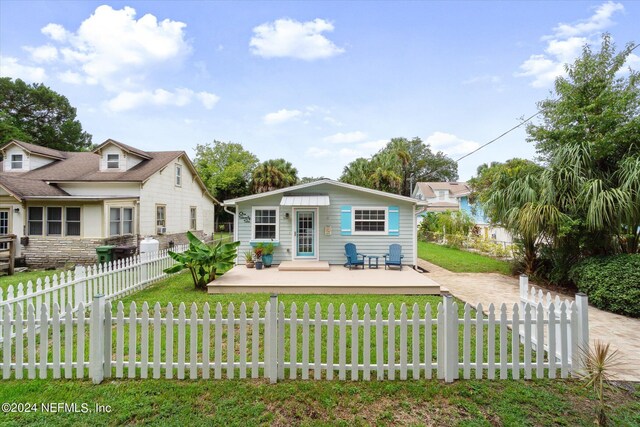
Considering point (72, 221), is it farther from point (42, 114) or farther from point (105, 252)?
point (42, 114)

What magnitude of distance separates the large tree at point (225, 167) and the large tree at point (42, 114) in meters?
16.3

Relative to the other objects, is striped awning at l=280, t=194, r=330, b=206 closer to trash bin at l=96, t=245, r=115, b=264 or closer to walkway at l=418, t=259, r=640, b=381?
walkway at l=418, t=259, r=640, b=381

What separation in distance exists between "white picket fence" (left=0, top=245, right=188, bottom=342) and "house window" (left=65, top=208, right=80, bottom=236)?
20.4ft

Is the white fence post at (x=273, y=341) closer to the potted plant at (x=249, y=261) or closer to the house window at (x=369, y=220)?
the potted plant at (x=249, y=261)

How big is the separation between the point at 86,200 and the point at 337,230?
432 inches

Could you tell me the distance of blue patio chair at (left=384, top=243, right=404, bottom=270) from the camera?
10.5 metres

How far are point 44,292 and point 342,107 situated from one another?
17.6 metres

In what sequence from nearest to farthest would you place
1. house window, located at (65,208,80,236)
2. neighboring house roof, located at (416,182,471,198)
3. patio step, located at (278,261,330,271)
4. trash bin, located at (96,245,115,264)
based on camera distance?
patio step, located at (278,261,330,271), trash bin, located at (96,245,115,264), house window, located at (65,208,80,236), neighboring house roof, located at (416,182,471,198)

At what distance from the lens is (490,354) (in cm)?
341

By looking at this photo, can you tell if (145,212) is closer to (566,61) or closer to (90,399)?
(90,399)

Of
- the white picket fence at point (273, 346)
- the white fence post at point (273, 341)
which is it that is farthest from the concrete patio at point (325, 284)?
the white fence post at point (273, 341)

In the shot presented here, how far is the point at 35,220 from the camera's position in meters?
13.0

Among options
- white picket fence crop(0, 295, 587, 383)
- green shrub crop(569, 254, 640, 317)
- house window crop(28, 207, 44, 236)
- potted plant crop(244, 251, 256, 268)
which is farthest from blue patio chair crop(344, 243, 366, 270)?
house window crop(28, 207, 44, 236)

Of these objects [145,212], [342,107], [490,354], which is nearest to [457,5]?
[342,107]
